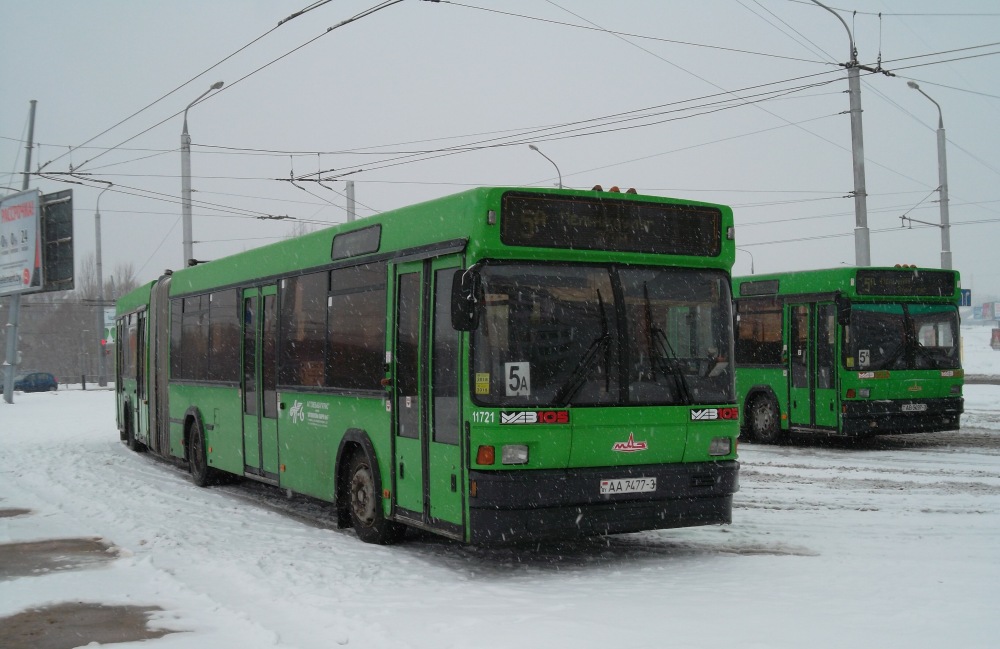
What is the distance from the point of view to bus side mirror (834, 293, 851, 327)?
18000 millimetres

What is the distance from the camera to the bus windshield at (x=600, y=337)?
27.3 feet

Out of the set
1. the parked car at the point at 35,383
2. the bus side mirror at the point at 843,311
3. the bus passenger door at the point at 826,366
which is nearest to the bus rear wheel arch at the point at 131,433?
the bus passenger door at the point at 826,366

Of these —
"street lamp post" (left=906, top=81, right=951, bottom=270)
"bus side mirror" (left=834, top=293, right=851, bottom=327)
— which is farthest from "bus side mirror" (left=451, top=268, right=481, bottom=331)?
"street lamp post" (left=906, top=81, right=951, bottom=270)

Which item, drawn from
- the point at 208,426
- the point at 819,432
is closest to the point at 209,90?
the point at 208,426

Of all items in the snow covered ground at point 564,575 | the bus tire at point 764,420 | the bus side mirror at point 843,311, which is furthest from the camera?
the bus tire at point 764,420

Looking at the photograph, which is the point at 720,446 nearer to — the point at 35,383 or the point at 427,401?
the point at 427,401

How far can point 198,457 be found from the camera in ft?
52.1

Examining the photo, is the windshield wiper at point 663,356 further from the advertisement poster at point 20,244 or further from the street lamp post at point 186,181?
the advertisement poster at point 20,244

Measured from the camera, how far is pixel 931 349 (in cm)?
1878

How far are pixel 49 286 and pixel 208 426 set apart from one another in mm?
28827

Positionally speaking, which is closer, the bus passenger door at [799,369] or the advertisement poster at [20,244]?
the bus passenger door at [799,369]

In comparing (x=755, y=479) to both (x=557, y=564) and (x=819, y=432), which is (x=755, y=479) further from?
(x=557, y=564)

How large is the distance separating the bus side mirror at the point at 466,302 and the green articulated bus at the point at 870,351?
447 inches

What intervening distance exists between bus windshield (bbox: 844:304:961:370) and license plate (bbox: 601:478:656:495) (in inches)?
420
